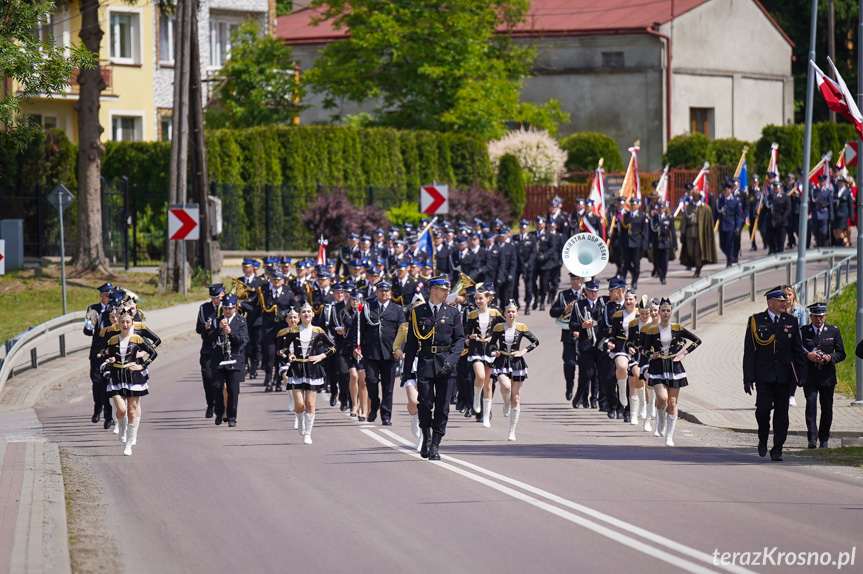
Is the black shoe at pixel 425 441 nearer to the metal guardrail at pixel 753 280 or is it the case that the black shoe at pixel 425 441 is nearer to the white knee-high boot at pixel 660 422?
the white knee-high boot at pixel 660 422


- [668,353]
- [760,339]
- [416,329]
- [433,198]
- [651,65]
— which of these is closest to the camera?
[416,329]

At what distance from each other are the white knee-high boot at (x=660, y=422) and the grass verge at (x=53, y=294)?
47.1 feet

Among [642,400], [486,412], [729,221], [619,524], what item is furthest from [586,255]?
[619,524]

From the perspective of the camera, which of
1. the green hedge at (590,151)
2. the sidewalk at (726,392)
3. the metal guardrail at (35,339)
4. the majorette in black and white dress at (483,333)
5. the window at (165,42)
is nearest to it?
the majorette in black and white dress at (483,333)

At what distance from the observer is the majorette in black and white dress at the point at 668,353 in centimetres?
1493

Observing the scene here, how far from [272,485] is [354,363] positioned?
5.61 m

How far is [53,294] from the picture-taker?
29.7 meters

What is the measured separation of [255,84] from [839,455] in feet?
127

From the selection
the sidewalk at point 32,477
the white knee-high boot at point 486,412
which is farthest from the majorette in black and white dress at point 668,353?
the sidewalk at point 32,477

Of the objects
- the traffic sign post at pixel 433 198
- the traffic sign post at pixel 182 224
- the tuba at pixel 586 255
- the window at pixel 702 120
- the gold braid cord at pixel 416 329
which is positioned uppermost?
the window at pixel 702 120

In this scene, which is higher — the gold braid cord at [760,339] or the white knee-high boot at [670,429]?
the gold braid cord at [760,339]

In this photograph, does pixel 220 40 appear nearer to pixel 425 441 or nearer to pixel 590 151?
pixel 590 151

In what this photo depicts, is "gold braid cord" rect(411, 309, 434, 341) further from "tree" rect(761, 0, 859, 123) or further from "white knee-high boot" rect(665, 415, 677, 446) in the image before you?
"tree" rect(761, 0, 859, 123)

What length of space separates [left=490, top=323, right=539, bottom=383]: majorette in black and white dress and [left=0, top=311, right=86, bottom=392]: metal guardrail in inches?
311
